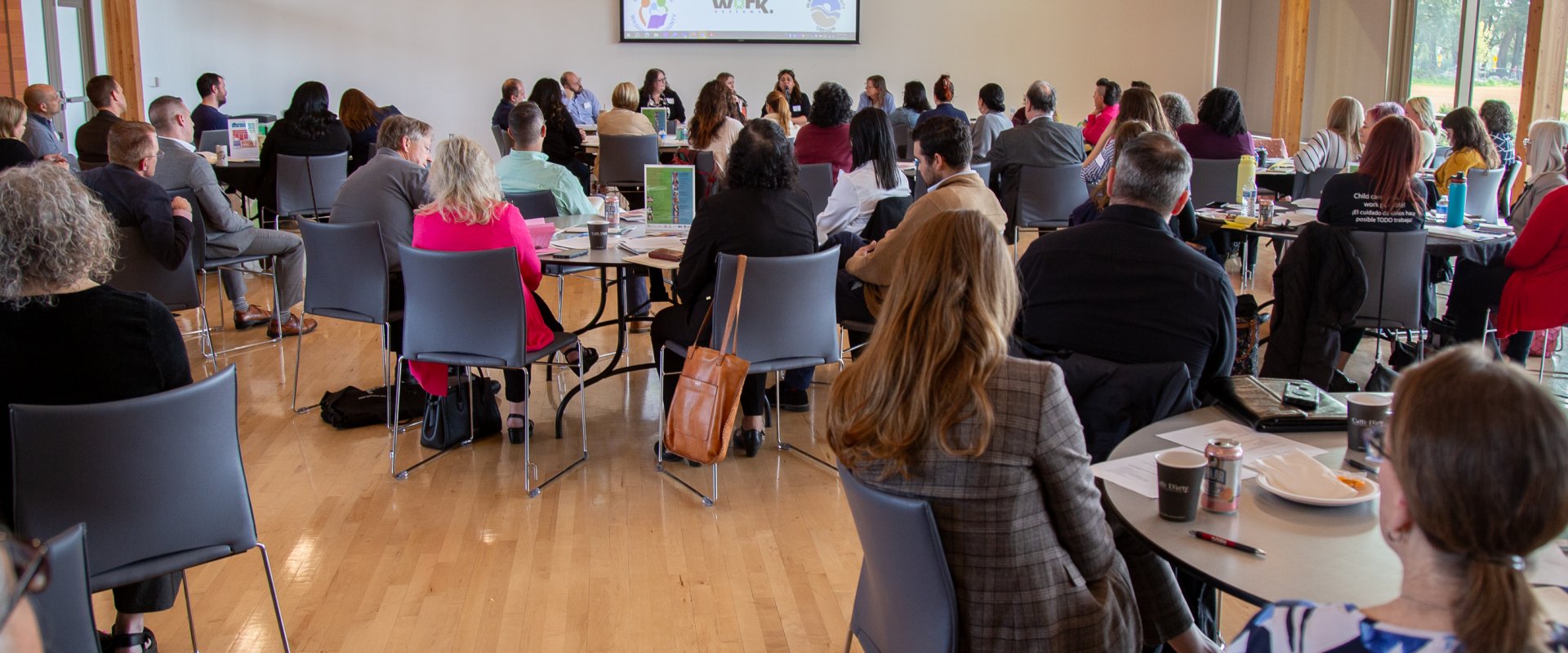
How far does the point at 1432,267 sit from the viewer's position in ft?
16.3

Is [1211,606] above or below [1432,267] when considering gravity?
below

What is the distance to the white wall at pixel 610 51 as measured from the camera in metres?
11.6

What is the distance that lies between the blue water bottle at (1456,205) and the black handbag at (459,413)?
3756 millimetres

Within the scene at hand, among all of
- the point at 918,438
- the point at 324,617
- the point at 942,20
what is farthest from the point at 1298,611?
the point at 942,20

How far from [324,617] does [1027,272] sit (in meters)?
1.92

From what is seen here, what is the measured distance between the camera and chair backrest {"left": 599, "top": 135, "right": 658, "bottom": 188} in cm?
748

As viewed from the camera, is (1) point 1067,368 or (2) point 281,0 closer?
(1) point 1067,368

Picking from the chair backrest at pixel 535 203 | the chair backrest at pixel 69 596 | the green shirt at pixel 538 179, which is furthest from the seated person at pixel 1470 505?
the green shirt at pixel 538 179

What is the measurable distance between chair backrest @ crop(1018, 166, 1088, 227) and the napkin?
4.75m

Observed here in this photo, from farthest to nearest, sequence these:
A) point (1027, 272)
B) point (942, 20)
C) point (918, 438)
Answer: point (942, 20) → point (1027, 272) → point (918, 438)

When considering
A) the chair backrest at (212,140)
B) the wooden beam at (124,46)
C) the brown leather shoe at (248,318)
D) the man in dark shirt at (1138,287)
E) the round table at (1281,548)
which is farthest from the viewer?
the wooden beam at (124,46)

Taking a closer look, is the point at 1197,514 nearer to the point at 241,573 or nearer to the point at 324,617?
the point at 324,617

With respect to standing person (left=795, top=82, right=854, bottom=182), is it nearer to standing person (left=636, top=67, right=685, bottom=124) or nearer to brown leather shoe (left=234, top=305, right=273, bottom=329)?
brown leather shoe (left=234, top=305, right=273, bottom=329)

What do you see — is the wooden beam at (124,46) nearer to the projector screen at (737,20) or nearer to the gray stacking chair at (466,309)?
the projector screen at (737,20)
